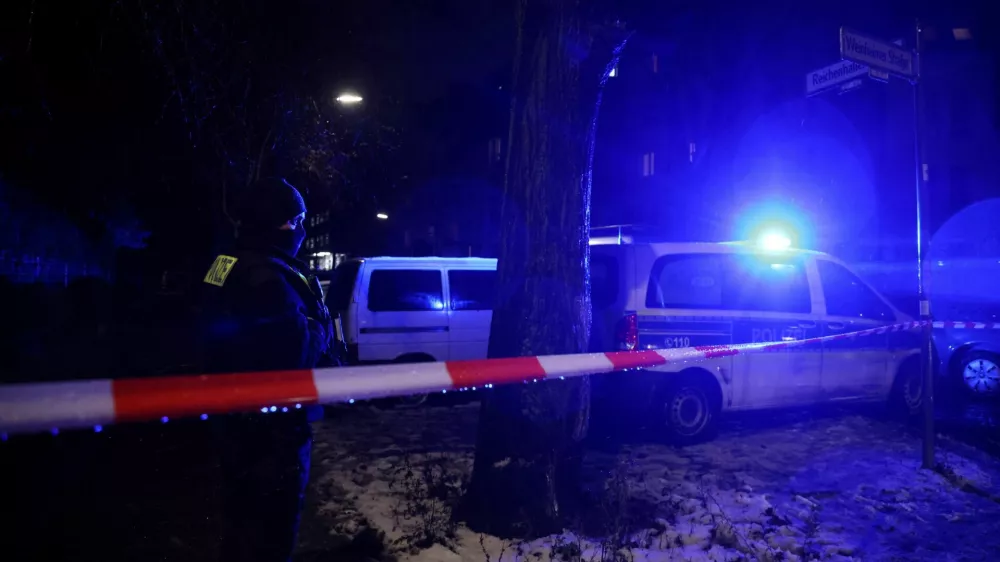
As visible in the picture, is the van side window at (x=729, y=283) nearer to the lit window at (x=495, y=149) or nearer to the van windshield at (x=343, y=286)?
the van windshield at (x=343, y=286)

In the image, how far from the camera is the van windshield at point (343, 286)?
8289 mm

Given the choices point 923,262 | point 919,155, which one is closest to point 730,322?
point 923,262

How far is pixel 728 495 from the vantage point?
16.2 feet

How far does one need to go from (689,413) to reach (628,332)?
1.14 meters

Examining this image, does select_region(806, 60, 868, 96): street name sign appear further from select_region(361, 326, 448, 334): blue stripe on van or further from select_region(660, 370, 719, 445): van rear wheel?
select_region(361, 326, 448, 334): blue stripe on van

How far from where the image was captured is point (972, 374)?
30.8 feet

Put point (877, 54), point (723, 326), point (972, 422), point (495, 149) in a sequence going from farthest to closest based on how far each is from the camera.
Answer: point (495, 149) → point (972, 422) → point (723, 326) → point (877, 54)

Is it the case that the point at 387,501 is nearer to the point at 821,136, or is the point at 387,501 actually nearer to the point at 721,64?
the point at 821,136

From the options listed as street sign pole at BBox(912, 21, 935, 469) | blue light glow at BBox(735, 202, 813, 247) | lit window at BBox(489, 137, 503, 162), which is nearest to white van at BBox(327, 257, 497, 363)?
street sign pole at BBox(912, 21, 935, 469)

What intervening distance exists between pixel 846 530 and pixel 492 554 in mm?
2298

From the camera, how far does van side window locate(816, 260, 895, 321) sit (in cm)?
705

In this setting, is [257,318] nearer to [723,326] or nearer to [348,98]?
[723,326]

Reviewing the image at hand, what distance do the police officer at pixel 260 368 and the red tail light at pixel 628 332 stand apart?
12.8ft

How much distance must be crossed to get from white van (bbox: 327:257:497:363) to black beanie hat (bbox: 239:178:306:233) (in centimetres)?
544
